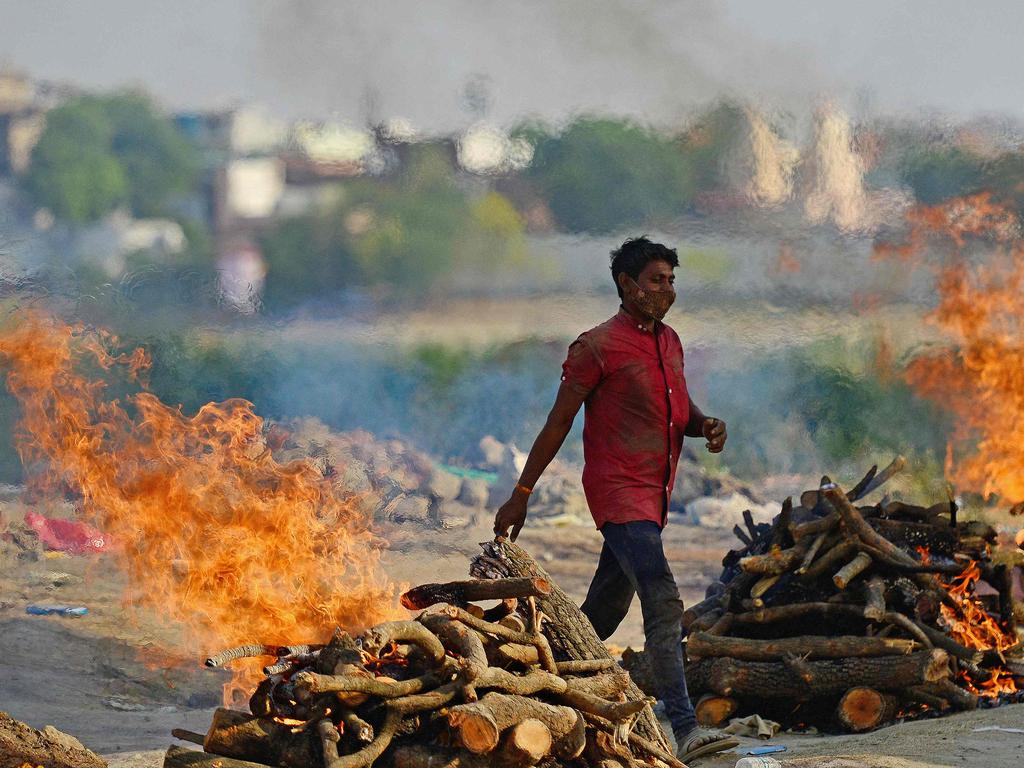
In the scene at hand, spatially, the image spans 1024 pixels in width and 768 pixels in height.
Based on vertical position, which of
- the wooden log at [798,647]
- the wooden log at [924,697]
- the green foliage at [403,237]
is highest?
the green foliage at [403,237]

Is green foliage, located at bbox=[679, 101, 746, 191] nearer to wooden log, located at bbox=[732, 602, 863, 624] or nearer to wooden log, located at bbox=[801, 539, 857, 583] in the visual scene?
wooden log, located at bbox=[801, 539, 857, 583]

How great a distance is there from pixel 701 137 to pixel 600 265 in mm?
1690

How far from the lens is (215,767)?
443 cm

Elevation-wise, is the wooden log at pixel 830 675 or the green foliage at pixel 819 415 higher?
the green foliage at pixel 819 415

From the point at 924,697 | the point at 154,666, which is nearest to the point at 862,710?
the point at 924,697

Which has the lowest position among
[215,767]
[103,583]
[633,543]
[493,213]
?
[103,583]

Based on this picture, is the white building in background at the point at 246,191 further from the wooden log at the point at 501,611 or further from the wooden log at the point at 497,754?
the wooden log at the point at 497,754

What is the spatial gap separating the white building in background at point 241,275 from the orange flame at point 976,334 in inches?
251

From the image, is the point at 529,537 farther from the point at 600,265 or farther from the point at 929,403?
the point at 929,403

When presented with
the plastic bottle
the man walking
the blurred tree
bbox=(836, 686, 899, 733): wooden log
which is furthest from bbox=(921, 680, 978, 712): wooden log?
the blurred tree

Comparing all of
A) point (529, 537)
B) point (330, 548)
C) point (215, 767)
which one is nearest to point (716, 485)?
point (529, 537)

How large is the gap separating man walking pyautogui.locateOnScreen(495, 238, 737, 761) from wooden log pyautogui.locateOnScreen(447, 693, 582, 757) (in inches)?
48.5

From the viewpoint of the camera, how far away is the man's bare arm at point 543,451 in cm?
602

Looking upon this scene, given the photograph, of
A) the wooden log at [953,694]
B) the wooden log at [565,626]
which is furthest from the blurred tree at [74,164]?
the wooden log at [953,694]
